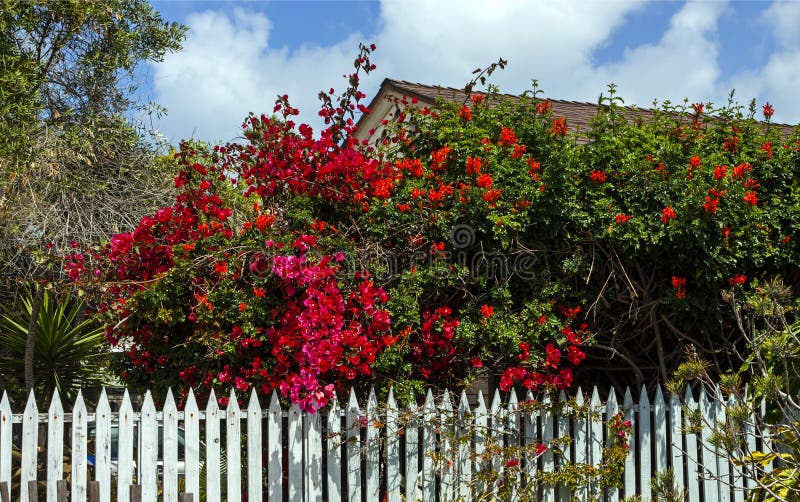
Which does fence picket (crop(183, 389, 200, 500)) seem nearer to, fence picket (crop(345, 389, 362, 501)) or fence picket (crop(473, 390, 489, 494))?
fence picket (crop(345, 389, 362, 501))

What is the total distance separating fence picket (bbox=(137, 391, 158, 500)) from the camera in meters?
4.51

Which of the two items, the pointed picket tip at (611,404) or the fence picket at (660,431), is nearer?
the pointed picket tip at (611,404)

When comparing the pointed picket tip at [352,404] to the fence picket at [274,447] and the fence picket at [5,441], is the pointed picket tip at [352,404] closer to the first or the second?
the fence picket at [274,447]

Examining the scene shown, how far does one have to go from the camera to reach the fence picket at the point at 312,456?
4863mm

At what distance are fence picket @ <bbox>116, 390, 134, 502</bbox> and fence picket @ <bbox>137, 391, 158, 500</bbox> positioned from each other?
0.06 m

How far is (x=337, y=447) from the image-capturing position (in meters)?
4.91

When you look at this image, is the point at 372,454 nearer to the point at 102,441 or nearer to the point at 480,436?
the point at 480,436

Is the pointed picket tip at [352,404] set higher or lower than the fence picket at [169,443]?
higher

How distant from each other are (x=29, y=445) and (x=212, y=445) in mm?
979

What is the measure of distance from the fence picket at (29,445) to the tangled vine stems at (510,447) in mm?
1661

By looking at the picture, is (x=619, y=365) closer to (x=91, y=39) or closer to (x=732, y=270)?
(x=732, y=270)

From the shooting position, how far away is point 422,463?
5.12 meters

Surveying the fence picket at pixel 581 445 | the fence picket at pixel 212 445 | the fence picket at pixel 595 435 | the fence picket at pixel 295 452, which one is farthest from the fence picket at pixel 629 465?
the fence picket at pixel 212 445

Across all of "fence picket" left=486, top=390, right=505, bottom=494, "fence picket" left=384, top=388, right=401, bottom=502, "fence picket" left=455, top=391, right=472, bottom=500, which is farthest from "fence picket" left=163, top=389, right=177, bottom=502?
"fence picket" left=486, top=390, right=505, bottom=494
